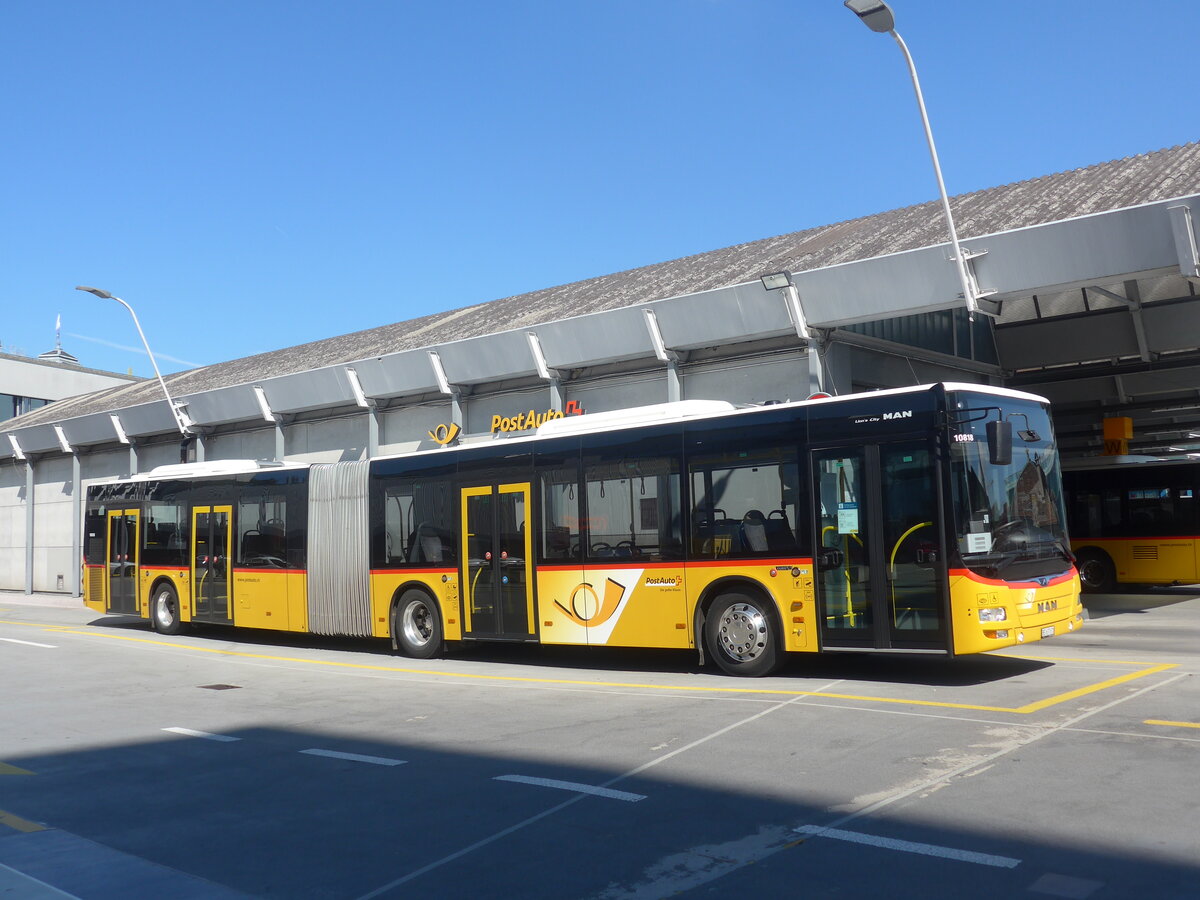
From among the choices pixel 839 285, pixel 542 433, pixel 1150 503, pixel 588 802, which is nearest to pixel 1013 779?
pixel 588 802

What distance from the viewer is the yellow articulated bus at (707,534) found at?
1120cm

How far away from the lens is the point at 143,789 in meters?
7.97

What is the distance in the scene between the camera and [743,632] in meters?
12.7

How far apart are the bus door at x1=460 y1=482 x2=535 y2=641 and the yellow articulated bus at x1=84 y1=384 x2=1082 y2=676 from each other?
0.10 ft

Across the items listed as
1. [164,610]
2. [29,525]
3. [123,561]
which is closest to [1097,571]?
[164,610]

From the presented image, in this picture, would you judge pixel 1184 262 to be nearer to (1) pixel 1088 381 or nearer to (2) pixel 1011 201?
(2) pixel 1011 201

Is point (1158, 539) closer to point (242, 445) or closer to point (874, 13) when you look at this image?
point (874, 13)

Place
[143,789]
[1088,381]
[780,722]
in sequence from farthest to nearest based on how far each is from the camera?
[1088,381] → [780,722] → [143,789]

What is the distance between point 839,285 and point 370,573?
352 inches

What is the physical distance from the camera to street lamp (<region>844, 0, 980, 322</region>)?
14633mm

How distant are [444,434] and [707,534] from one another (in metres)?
13.1

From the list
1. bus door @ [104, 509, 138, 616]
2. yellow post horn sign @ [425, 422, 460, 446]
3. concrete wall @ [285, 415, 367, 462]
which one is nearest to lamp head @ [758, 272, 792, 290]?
yellow post horn sign @ [425, 422, 460, 446]

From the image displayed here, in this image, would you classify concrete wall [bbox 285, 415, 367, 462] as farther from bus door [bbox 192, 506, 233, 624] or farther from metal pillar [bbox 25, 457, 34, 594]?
metal pillar [bbox 25, 457, 34, 594]

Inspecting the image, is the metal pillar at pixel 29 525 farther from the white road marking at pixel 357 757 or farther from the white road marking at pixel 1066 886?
the white road marking at pixel 1066 886
